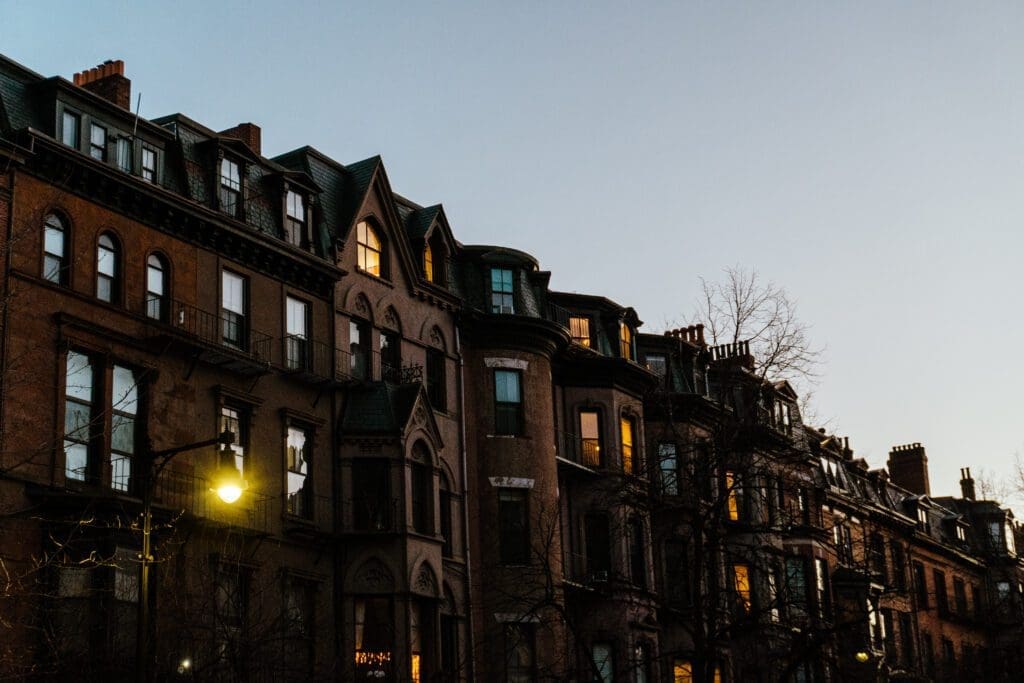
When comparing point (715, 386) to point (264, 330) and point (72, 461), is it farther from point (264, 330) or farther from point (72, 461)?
point (72, 461)

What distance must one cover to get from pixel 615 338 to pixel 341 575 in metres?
16.8

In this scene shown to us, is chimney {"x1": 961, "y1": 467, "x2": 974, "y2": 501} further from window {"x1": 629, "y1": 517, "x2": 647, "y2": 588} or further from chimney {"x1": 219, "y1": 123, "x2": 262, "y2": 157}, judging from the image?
chimney {"x1": 219, "y1": 123, "x2": 262, "y2": 157}

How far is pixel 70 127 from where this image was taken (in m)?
34.0

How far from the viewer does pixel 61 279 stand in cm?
3309

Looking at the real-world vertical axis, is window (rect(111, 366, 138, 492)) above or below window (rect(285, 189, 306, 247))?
below

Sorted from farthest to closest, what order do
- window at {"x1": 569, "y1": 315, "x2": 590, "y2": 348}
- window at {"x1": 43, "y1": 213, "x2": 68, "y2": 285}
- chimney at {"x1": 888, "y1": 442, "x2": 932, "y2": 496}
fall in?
chimney at {"x1": 888, "y1": 442, "x2": 932, "y2": 496}
window at {"x1": 569, "y1": 315, "x2": 590, "y2": 348}
window at {"x1": 43, "y1": 213, "x2": 68, "y2": 285}

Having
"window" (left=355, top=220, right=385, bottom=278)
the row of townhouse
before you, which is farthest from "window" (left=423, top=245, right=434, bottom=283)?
"window" (left=355, top=220, right=385, bottom=278)

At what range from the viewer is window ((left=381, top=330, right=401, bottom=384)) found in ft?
140

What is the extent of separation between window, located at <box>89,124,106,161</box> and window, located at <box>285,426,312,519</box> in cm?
829

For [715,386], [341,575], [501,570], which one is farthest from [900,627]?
[341,575]

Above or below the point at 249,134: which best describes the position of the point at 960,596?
below

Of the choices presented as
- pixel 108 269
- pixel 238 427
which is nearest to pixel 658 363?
pixel 238 427

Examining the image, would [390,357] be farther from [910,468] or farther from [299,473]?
[910,468]

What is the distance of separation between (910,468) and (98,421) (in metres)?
64.0
